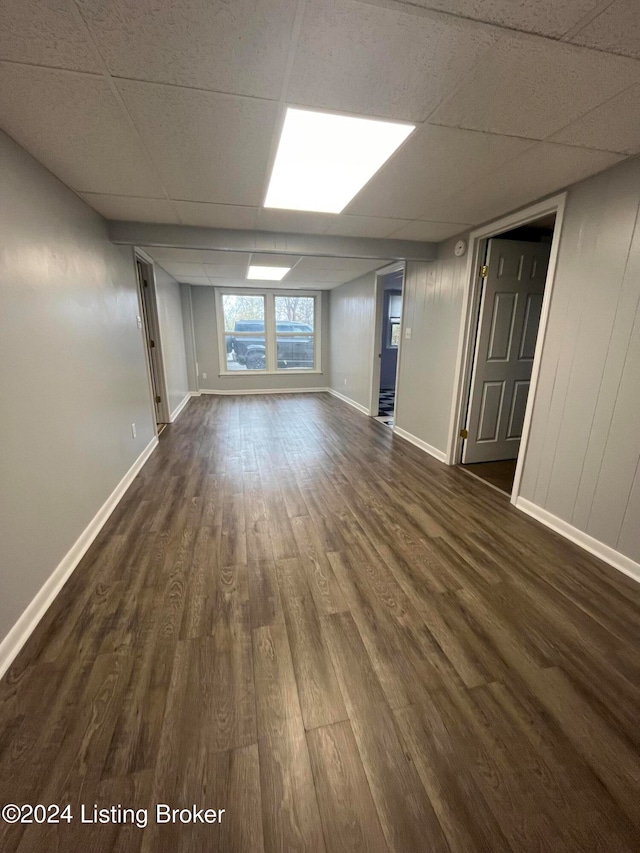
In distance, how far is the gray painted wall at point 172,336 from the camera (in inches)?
188

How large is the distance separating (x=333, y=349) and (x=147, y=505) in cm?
523

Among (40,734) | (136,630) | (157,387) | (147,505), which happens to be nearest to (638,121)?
(136,630)

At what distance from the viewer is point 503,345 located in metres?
3.24

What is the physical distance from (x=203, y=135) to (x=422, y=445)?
3.38m

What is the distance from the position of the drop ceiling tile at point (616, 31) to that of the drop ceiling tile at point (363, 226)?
5.75 feet

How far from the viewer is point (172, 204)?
8.20 ft

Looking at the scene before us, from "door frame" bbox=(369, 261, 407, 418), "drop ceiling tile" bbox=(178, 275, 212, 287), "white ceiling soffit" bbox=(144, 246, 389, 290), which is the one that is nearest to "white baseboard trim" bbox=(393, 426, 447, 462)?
"door frame" bbox=(369, 261, 407, 418)

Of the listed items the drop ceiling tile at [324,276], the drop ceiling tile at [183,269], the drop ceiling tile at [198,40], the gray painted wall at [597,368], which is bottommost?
the gray painted wall at [597,368]

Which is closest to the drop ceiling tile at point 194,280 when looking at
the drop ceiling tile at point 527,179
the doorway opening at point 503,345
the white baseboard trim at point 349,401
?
the white baseboard trim at point 349,401

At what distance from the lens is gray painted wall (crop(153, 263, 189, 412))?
4766 millimetres

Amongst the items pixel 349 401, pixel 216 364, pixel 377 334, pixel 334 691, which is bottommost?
pixel 334 691

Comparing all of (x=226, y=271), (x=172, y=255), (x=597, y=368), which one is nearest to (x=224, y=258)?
(x=172, y=255)

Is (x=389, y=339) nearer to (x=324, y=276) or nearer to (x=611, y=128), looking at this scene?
(x=324, y=276)

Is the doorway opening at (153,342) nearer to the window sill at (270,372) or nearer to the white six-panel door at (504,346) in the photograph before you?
the window sill at (270,372)
